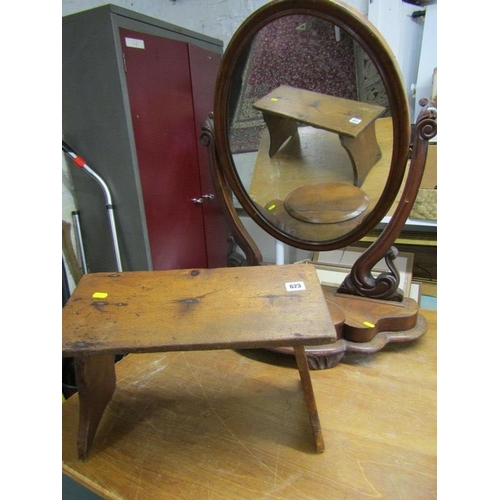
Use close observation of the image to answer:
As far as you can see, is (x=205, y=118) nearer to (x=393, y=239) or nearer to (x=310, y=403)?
(x=393, y=239)

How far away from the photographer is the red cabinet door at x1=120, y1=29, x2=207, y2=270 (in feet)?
4.17

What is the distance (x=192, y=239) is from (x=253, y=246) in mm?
731

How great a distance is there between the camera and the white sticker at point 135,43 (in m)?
1.20

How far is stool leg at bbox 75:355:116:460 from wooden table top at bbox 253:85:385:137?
2.20 ft

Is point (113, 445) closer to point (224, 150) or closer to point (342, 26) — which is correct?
point (224, 150)

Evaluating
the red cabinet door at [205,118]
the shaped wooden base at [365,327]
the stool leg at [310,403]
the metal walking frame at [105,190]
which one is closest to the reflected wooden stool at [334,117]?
the shaped wooden base at [365,327]

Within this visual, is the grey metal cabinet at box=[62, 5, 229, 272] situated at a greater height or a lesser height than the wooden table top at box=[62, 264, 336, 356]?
greater

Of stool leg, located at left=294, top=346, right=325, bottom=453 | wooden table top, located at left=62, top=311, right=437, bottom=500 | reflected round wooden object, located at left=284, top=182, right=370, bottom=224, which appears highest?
reflected round wooden object, located at left=284, top=182, right=370, bottom=224

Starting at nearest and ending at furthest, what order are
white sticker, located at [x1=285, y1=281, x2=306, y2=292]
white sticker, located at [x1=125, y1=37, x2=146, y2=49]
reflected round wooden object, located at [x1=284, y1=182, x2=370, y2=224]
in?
white sticker, located at [x1=285, y1=281, x2=306, y2=292] < reflected round wooden object, located at [x1=284, y1=182, x2=370, y2=224] < white sticker, located at [x1=125, y1=37, x2=146, y2=49]

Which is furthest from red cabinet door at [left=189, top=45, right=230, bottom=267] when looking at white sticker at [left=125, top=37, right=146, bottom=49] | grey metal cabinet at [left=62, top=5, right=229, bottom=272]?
white sticker at [left=125, top=37, right=146, bottom=49]

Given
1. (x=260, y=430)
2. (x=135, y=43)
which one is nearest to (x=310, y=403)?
(x=260, y=430)

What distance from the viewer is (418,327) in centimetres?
83

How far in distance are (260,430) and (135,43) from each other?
1.27 metres

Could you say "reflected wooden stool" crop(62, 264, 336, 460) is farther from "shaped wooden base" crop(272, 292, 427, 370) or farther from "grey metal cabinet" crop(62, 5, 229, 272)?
"grey metal cabinet" crop(62, 5, 229, 272)
